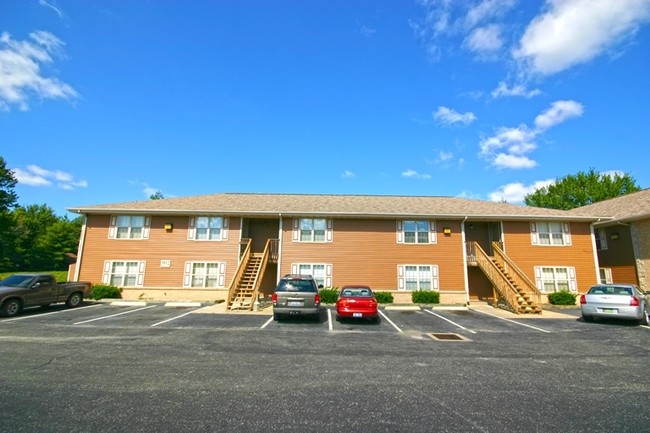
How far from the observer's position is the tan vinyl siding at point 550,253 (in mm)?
18938

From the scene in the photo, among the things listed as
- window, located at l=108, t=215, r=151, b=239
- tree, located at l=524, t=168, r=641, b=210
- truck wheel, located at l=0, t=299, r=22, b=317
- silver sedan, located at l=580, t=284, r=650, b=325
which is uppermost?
tree, located at l=524, t=168, r=641, b=210

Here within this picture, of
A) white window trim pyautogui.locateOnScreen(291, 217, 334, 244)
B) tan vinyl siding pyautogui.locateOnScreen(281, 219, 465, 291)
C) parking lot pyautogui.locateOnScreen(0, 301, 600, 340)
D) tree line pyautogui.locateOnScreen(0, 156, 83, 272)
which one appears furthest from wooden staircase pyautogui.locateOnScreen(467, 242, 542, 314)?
tree line pyautogui.locateOnScreen(0, 156, 83, 272)

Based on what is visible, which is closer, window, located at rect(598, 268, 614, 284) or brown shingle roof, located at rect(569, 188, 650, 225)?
brown shingle roof, located at rect(569, 188, 650, 225)

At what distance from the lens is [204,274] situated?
18625 mm

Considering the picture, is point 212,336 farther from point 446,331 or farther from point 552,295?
point 552,295

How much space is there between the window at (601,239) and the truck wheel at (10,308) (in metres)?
33.6

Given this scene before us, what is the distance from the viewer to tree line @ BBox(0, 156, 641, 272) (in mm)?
41938

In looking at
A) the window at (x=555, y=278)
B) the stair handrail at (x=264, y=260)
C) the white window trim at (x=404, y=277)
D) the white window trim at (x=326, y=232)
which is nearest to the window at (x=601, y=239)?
the window at (x=555, y=278)

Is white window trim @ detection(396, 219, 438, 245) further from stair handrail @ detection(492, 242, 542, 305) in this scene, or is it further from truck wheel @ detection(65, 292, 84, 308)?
truck wheel @ detection(65, 292, 84, 308)

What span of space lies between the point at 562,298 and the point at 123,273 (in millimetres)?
25869

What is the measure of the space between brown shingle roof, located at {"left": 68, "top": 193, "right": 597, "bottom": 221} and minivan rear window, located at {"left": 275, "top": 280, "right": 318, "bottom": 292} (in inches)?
270

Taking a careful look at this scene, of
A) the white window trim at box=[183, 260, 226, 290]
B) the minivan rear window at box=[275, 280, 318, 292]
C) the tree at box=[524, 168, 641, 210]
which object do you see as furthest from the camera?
the tree at box=[524, 168, 641, 210]

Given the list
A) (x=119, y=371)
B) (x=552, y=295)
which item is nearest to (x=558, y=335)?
(x=552, y=295)

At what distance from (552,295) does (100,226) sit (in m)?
27.5
